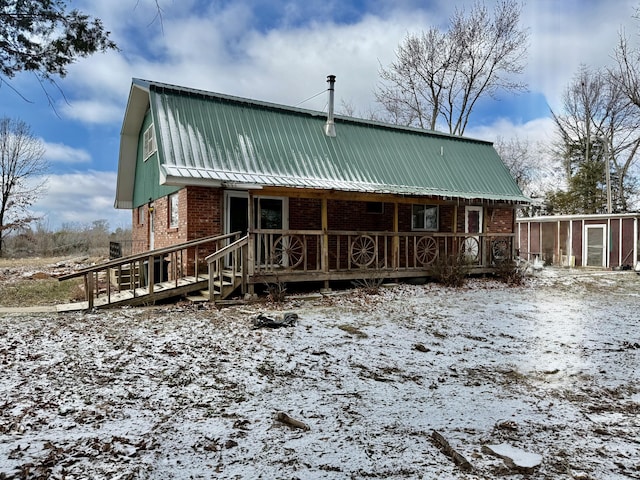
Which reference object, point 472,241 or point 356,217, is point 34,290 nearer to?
point 356,217

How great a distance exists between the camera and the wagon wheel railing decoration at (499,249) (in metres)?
13.2

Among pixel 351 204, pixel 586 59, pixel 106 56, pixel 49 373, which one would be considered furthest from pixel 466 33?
pixel 49 373

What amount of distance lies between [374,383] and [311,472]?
1855mm

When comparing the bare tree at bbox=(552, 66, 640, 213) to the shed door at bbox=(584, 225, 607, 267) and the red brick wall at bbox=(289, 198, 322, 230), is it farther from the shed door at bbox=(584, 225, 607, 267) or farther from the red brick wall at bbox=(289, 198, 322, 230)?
the red brick wall at bbox=(289, 198, 322, 230)

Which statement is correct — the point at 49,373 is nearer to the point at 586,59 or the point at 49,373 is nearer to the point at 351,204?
the point at 351,204

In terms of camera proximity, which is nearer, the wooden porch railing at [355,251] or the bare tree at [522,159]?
the wooden porch railing at [355,251]

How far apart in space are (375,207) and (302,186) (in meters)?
3.69

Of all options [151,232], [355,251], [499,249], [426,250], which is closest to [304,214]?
[355,251]

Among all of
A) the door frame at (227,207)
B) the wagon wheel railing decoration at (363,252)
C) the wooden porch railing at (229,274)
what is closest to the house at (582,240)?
the wagon wheel railing decoration at (363,252)

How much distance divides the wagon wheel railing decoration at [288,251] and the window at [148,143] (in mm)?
5238

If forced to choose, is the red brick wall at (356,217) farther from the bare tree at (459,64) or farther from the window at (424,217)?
the bare tree at (459,64)

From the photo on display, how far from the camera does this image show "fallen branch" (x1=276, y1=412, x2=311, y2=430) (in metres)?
3.43

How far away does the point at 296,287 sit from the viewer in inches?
424

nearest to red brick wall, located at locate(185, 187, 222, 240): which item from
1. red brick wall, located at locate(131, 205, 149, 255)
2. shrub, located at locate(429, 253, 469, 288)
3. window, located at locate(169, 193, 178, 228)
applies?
window, located at locate(169, 193, 178, 228)
